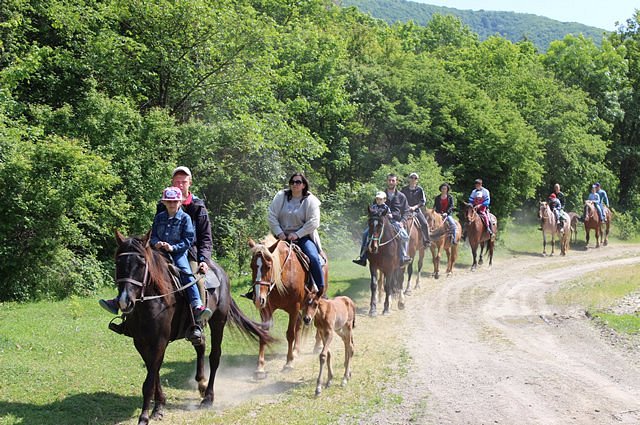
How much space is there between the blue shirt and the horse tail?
1.83 metres

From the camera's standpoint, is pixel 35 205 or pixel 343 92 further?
pixel 343 92

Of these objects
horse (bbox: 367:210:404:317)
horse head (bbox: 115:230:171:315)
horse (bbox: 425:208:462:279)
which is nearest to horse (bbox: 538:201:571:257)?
horse (bbox: 425:208:462:279)

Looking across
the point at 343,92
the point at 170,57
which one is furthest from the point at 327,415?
the point at 343,92

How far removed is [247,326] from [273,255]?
47.0 inches

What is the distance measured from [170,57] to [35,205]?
24.3 feet

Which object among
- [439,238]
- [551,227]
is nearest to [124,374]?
[439,238]

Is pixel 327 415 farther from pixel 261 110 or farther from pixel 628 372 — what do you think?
pixel 261 110

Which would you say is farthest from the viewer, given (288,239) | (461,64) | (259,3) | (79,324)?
(461,64)

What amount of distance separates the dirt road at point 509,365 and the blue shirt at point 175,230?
130 inches

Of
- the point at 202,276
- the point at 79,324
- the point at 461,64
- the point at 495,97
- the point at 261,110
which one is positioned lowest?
the point at 79,324

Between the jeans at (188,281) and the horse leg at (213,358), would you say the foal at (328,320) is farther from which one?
the jeans at (188,281)

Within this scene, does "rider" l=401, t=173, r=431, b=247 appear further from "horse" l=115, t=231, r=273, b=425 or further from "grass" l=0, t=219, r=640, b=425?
"horse" l=115, t=231, r=273, b=425

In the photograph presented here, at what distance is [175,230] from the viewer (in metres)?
→ 8.46

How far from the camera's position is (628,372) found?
33.4ft
